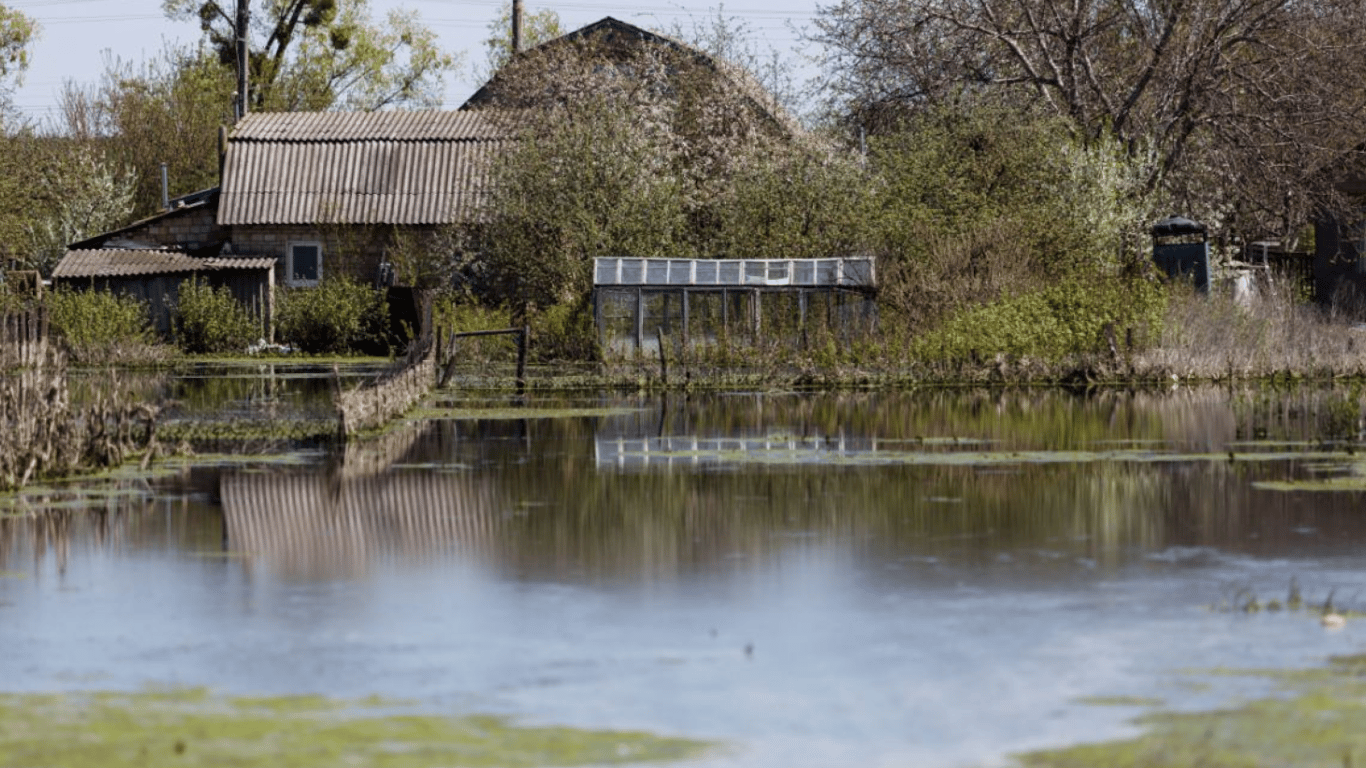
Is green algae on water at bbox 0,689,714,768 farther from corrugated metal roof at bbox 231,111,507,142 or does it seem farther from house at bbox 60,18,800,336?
corrugated metal roof at bbox 231,111,507,142

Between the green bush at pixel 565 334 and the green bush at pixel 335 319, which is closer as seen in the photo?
the green bush at pixel 565 334

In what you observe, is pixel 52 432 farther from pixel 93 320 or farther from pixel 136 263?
pixel 136 263

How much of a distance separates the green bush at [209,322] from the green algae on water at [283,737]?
4609 centimetres

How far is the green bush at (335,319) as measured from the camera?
56.6 meters

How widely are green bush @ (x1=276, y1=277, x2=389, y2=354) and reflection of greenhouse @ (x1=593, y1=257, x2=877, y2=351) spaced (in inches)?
442

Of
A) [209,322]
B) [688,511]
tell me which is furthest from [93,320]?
[688,511]

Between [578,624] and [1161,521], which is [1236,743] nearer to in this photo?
[578,624]

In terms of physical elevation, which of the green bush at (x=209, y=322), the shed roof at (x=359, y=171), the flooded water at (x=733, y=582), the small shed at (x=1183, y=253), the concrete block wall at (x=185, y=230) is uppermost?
the shed roof at (x=359, y=171)

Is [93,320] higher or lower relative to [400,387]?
higher

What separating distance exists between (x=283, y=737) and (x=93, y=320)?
45339 mm

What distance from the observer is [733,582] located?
15.5m

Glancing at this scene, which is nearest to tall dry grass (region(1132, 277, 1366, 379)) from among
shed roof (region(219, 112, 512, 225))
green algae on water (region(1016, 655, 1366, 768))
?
shed roof (region(219, 112, 512, 225))

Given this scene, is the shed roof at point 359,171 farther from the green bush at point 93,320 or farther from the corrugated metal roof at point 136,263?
the green bush at point 93,320

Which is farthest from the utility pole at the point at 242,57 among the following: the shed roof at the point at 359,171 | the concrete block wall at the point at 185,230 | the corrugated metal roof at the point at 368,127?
the concrete block wall at the point at 185,230
